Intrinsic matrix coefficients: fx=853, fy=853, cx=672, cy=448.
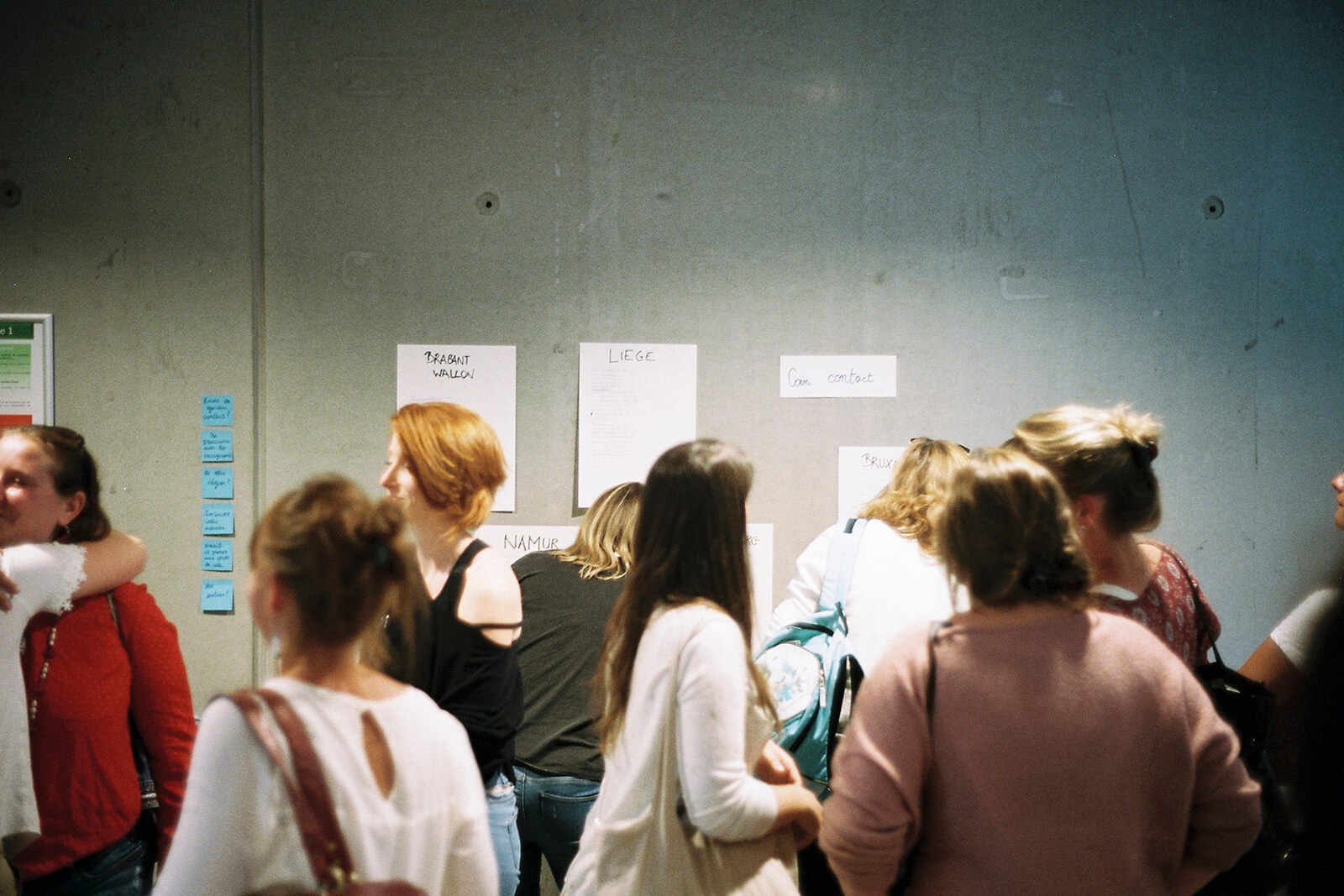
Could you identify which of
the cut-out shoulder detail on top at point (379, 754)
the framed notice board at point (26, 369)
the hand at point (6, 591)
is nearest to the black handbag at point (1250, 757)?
the cut-out shoulder detail on top at point (379, 754)

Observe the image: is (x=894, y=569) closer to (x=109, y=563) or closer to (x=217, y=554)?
(x=109, y=563)

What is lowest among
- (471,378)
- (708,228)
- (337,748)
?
(337,748)

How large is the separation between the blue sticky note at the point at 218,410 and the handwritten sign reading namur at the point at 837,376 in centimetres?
166

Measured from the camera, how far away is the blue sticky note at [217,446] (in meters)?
2.56

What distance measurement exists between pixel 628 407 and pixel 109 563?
1.39 m

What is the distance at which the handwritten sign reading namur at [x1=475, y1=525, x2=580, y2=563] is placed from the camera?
2.56m

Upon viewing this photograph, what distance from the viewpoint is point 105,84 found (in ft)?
8.45

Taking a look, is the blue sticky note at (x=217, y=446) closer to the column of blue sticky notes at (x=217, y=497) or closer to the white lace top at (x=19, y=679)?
the column of blue sticky notes at (x=217, y=497)

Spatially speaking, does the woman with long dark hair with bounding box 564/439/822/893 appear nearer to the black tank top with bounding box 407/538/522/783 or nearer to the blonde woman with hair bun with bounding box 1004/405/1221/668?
the black tank top with bounding box 407/538/522/783

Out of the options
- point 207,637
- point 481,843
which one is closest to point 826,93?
point 481,843

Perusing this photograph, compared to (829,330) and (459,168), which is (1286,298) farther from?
(459,168)

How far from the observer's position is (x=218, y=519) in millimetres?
2568

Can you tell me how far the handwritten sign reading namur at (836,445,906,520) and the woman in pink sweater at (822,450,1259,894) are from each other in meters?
1.45

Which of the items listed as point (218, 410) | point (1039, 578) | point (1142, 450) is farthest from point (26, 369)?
point (1142, 450)
